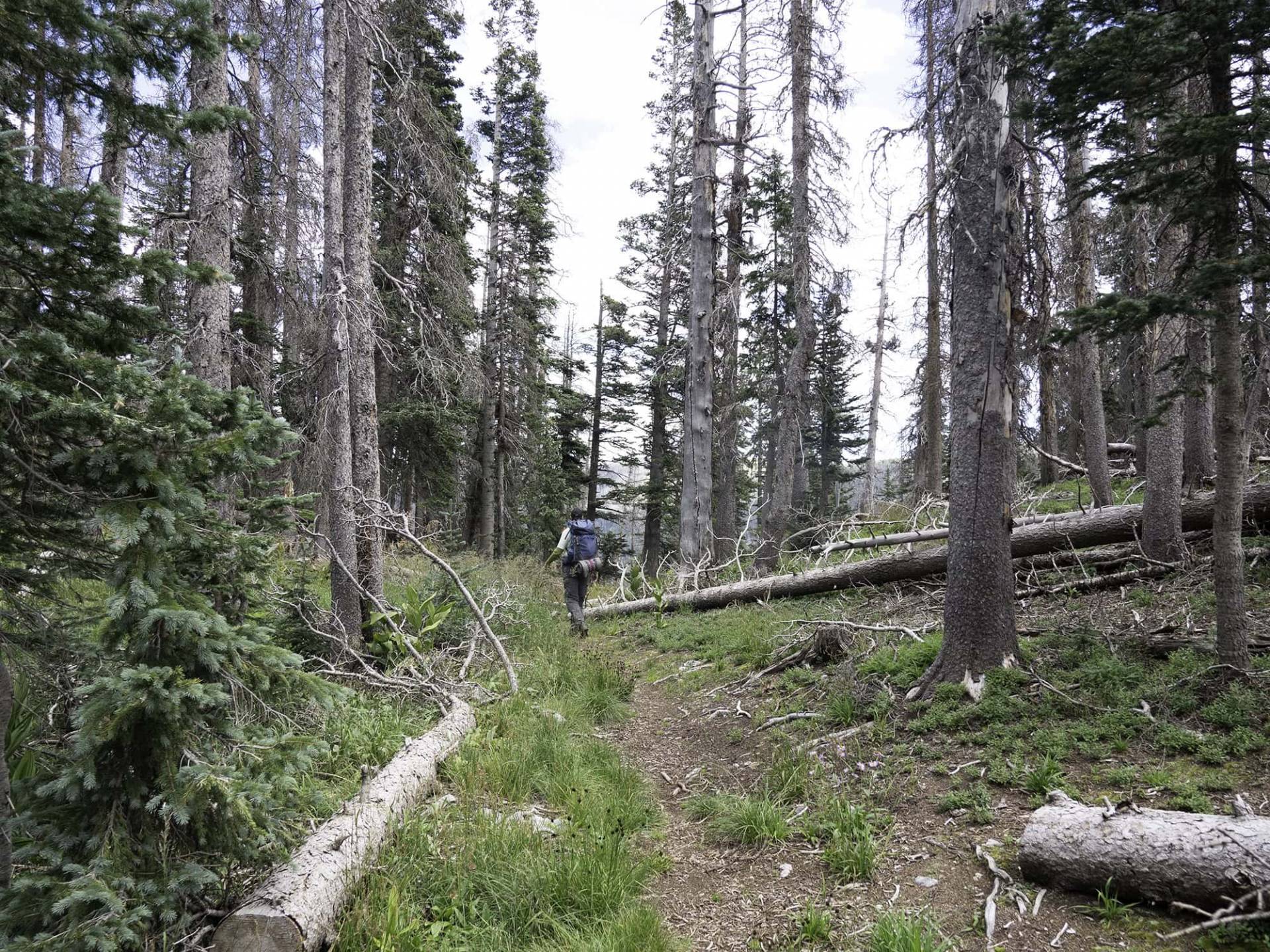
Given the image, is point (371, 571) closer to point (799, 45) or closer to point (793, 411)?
point (793, 411)

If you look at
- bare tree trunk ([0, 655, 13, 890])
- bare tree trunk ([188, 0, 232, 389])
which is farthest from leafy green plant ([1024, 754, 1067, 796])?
bare tree trunk ([188, 0, 232, 389])

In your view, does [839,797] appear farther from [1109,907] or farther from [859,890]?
[1109,907]

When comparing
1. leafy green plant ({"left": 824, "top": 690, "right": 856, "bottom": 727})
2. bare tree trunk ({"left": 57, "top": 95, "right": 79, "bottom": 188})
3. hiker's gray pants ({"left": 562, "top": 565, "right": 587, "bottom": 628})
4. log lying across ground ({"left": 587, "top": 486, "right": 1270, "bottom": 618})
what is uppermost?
bare tree trunk ({"left": 57, "top": 95, "right": 79, "bottom": 188})

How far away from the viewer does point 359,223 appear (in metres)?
7.34

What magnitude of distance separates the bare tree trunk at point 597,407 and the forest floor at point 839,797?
20.0m

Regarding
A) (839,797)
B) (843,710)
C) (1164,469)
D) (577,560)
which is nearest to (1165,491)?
(1164,469)

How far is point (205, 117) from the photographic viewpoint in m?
3.08

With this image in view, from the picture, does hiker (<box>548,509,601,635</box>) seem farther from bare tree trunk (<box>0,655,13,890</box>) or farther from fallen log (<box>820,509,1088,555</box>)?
bare tree trunk (<box>0,655,13,890</box>)

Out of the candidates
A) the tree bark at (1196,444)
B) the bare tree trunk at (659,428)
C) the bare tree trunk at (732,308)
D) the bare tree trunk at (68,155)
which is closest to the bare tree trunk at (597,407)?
the bare tree trunk at (659,428)

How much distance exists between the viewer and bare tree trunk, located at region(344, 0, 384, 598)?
23.9 ft

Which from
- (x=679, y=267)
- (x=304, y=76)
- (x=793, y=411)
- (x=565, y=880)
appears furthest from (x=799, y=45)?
(x=565, y=880)

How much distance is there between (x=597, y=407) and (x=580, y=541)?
17.5m

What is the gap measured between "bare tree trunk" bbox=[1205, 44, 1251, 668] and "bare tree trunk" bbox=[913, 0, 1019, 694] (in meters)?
1.24

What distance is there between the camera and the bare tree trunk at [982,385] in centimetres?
506
